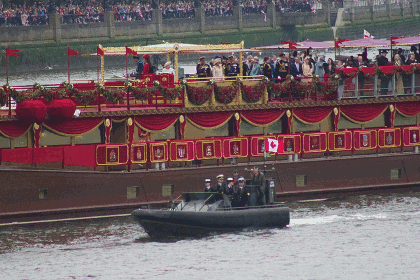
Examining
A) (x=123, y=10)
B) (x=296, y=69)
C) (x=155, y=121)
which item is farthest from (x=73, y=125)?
(x=123, y=10)

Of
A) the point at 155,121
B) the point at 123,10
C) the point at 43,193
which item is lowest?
the point at 43,193

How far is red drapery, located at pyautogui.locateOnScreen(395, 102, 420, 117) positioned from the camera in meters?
36.1

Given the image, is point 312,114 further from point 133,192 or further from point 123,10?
point 123,10

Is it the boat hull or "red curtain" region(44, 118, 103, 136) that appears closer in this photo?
the boat hull

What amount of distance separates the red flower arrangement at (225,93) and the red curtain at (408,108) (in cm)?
688

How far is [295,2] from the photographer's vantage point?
97.0 meters

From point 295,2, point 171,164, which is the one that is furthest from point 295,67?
point 295,2

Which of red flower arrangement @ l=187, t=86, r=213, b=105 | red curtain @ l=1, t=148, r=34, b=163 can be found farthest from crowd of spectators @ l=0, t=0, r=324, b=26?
red curtain @ l=1, t=148, r=34, b=163

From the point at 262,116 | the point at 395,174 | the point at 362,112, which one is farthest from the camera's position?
the point at 395,174

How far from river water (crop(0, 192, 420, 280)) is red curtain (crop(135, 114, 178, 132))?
3.25 m

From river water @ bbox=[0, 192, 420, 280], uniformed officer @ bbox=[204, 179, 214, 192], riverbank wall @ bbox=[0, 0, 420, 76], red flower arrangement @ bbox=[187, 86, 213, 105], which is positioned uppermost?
riverbank wall @ bbox=[0, 0, 420, 76]

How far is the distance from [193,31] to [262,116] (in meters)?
49.1

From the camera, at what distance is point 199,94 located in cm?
3284

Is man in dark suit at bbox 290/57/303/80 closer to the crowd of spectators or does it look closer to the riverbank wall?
the riverbank wall
